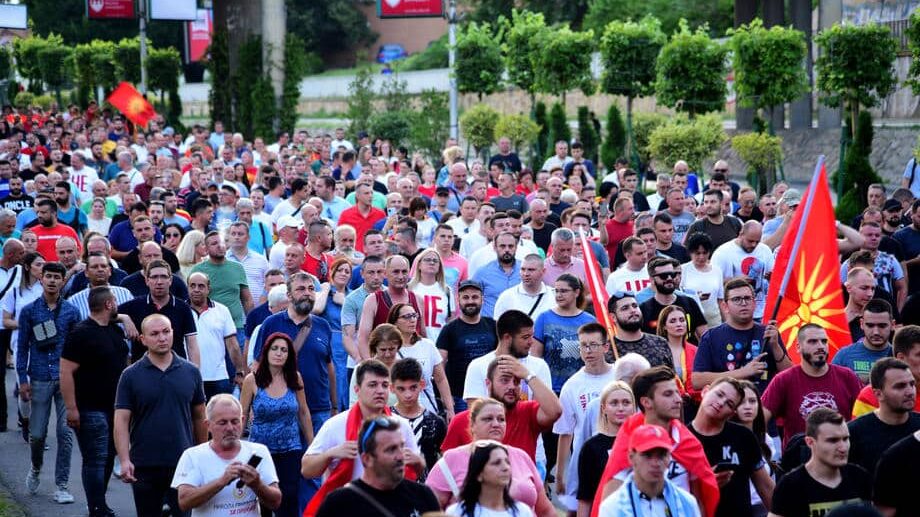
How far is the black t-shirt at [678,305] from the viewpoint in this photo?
37.8 feet

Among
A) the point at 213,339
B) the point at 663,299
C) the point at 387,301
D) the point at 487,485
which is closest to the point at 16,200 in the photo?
the point at 213,339

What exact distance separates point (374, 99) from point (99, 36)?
164 ft

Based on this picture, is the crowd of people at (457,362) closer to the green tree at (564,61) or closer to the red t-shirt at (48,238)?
the red t-shirt at (48,238)

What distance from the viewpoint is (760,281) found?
45.8 ft

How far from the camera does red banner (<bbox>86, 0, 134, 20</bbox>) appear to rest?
44375 millimetres

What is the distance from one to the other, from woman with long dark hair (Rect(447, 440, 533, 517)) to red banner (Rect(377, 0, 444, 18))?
26884 mm

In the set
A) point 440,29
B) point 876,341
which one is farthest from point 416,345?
point 440,29

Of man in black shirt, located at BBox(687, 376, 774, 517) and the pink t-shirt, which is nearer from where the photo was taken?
the pink t-shirt

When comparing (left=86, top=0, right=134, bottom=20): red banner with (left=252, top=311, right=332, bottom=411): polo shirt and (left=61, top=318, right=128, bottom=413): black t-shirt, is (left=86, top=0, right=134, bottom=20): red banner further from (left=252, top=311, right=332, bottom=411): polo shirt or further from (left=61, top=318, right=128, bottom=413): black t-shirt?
(left=61, top=318, right=128, bottom=413): black t-shirt

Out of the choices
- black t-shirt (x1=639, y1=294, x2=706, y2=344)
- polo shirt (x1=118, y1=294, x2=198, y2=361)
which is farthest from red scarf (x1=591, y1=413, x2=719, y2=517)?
polo shirt (x1=118, y1=294, x2=198, y2=361)

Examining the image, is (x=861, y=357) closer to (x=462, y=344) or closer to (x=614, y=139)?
(x=462, y=344)

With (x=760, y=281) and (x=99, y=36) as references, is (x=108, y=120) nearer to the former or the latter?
(x=760, y=281)

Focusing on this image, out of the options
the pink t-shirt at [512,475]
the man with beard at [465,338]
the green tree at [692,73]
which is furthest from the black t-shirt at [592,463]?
the green tree at [692,73]

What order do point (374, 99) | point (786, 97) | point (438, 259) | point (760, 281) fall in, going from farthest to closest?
point (374, 99)
point (786, 97)
point (760, 281)
point (438, 259)
